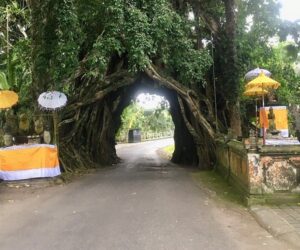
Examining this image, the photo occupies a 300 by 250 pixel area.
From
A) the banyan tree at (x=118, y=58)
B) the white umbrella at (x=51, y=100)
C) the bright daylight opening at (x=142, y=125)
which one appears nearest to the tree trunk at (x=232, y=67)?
the banyan tree at (x=118, y=58)

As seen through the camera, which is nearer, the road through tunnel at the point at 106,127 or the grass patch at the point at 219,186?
the grass patch at the point at 219,186

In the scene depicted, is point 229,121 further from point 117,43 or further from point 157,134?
point 157,134

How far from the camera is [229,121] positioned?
17.7m

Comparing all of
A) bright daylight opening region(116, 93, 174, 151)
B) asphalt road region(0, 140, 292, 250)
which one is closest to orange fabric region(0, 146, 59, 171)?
asphalt road region(0, 140, 292, 250)

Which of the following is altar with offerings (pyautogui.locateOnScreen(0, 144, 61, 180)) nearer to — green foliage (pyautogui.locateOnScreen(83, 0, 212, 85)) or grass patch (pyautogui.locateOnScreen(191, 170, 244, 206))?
green foliage (pyautogui.locateOnScreen(83, 0, 212, 85))

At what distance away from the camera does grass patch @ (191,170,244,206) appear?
10.0m

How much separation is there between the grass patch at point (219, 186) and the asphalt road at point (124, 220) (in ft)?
1.25

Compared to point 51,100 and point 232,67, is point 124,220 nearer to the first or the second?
point 51,100

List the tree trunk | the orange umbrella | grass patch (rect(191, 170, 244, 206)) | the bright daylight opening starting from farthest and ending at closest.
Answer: the bright daylight opening < the tree trunk < the orange umbrella < grass patch (rect(191, 170, 244, 206))

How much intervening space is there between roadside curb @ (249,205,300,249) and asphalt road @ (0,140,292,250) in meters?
0.13

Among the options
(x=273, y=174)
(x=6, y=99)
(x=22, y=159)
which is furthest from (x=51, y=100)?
(x=273, y=174)

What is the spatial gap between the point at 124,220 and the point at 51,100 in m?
6.52

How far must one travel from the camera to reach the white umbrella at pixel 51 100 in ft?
43.2

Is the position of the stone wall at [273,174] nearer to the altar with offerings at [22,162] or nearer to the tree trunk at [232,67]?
the altar with offerings at [22,162]
